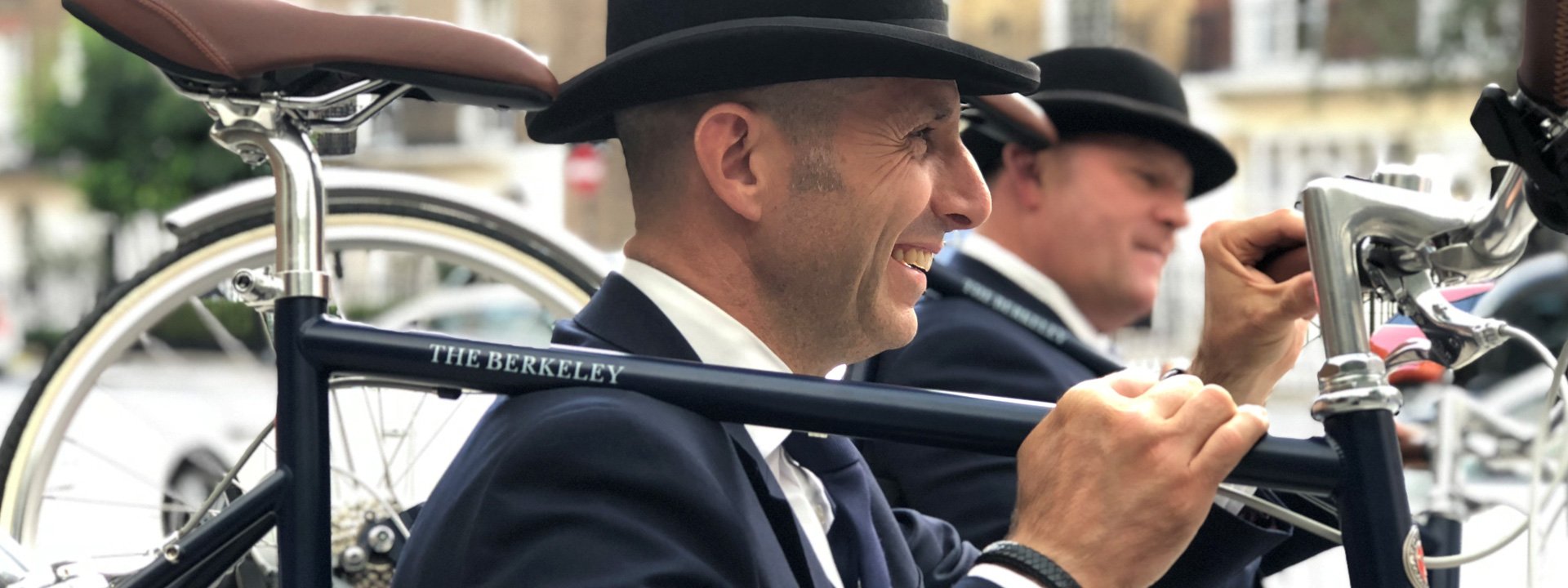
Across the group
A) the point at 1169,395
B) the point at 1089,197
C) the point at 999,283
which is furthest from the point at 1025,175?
the point at 1169,395

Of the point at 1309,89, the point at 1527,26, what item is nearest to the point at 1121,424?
the point at 1527,26

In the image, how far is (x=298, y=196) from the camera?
6.24ft

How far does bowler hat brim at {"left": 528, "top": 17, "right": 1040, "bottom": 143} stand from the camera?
1.82 meters

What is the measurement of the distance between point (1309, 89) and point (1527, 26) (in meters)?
27.1

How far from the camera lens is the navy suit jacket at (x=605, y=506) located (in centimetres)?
153

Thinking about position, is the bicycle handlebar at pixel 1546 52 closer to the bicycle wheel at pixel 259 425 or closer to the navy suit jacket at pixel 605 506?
the navy suit jacket at pixel 605 506

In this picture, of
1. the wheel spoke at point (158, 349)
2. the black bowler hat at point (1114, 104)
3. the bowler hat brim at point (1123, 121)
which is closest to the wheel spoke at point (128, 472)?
Answer: the wheel spoke at point (158, 349)

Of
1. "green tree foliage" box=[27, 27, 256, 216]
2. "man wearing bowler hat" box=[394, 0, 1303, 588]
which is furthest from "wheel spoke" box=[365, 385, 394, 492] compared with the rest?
"green tree foliage" box=[27, 27, 256, 216]

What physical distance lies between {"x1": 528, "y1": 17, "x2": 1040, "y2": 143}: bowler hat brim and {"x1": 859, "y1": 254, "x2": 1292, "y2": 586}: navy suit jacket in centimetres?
91

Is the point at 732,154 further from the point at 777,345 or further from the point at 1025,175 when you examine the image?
the point at 1025,175

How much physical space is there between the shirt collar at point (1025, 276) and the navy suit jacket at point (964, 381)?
22 cm

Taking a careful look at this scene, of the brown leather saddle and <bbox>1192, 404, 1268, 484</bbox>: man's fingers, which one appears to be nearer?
<bbox>1192, 404, 1268, 484</bbox>: man's fingers

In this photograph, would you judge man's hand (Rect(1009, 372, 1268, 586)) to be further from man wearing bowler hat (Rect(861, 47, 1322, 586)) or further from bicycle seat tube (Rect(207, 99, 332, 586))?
man wearing bowler hat (Rect(861, 47, 1322, 586))

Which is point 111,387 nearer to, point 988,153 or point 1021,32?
point 988,153
